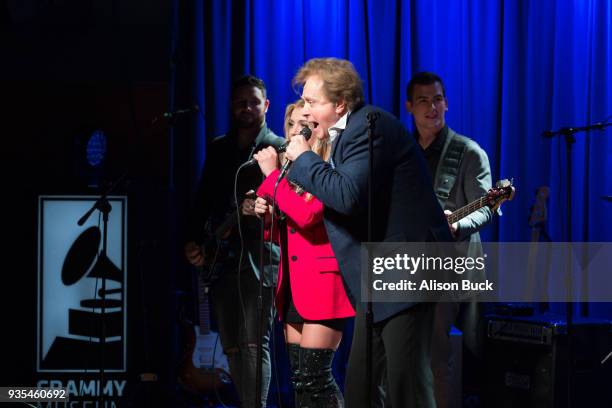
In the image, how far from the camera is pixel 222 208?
3895 mm

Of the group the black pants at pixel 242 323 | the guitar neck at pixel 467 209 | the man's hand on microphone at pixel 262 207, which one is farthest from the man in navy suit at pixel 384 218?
the guitar neck at pixel 467 209

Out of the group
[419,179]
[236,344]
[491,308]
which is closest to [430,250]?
[419,179]

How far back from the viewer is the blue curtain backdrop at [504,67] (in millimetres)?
4852

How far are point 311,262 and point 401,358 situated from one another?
1.54 ft

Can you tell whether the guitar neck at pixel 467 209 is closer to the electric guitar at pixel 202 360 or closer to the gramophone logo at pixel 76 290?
the electric guitar at pixel 202 360

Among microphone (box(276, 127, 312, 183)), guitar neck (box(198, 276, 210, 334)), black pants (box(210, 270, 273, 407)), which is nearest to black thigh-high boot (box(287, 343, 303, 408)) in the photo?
microphone (box(276, 127, 312, 183))

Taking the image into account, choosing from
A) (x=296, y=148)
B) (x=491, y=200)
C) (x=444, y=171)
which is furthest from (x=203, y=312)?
(x=296, y=148)

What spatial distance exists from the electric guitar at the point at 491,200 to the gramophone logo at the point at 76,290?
1.65 meters

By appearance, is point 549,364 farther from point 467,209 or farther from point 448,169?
point 448,169

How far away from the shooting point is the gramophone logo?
12.9ft

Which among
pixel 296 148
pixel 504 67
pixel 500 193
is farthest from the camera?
pixel 504 67

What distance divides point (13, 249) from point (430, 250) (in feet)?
7.89

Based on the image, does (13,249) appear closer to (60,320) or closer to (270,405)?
(60,320)

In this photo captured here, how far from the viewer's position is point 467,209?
371 centimetres
